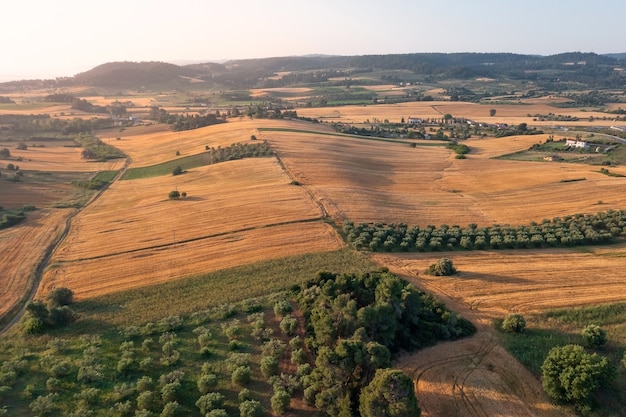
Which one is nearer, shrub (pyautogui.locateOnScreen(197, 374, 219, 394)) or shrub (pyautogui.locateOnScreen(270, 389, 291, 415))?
shrub (pyautogui.locateOnScreen(270, 389, 291, 415))

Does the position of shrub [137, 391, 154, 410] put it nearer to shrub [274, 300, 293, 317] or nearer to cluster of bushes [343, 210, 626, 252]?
shrub [274, 300, 293, 317]

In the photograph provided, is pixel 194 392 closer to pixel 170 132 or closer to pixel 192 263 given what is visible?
pixel 192 263

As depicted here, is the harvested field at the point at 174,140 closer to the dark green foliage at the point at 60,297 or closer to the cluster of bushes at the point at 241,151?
the cluster of bushes at the point at 241,151

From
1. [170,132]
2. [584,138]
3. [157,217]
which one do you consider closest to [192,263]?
[157,217]

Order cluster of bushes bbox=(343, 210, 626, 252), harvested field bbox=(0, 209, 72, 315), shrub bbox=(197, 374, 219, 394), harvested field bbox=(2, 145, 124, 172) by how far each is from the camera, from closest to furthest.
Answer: shrub bbox=(197, 374, 219, 394) < harvested field bbox=(0, 209, 72, 315) < cluster of bushes bbox=(343, 210, 626, 252) < harvested field bbox=(2, 145, 124, 172)

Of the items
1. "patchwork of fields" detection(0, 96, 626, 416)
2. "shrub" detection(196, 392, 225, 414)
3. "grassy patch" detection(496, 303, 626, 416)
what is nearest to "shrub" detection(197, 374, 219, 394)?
"shrub" detection(196, 392, 225, 414)

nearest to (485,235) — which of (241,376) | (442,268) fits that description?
(442,268)
